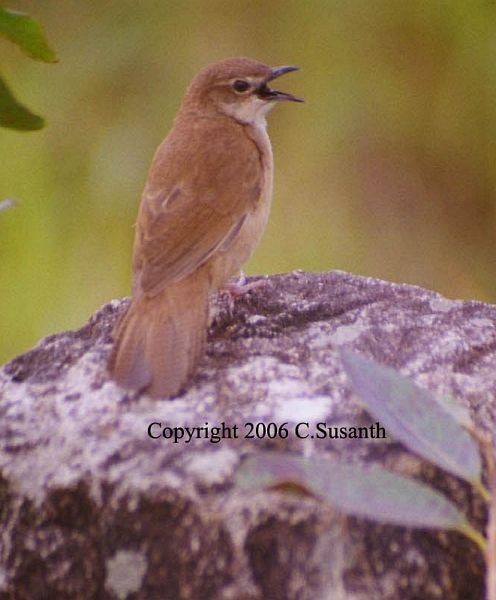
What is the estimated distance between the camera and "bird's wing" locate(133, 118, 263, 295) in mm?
2938

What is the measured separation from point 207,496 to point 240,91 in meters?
2.17

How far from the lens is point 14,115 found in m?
2.01

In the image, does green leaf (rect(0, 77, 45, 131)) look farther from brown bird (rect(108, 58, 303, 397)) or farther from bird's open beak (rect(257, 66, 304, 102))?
bird's open beak (rect(257, 66, 304, 102))

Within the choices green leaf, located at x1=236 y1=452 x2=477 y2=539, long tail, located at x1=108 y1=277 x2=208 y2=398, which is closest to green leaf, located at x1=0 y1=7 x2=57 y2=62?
long tail, located at x1=108 y1=277 x2=208 y2=398

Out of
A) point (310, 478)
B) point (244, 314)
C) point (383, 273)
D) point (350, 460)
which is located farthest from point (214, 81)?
point (310, 478)

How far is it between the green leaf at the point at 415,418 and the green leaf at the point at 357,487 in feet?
0.26

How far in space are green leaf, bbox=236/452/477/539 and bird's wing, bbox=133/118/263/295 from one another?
1340 mm

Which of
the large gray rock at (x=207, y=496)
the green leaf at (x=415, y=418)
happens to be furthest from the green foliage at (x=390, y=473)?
the large gray rock at (x=207, y=496)

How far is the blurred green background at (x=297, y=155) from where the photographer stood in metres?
4.22

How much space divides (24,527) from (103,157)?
2.35 metres

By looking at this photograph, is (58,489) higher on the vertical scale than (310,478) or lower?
higher

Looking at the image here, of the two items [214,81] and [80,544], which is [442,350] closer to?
[80,544]

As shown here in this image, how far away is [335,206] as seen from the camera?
13.9 ft

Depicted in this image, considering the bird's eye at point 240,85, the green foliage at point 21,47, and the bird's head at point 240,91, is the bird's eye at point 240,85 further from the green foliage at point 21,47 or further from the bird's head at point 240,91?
the green foliage at point 21,47
